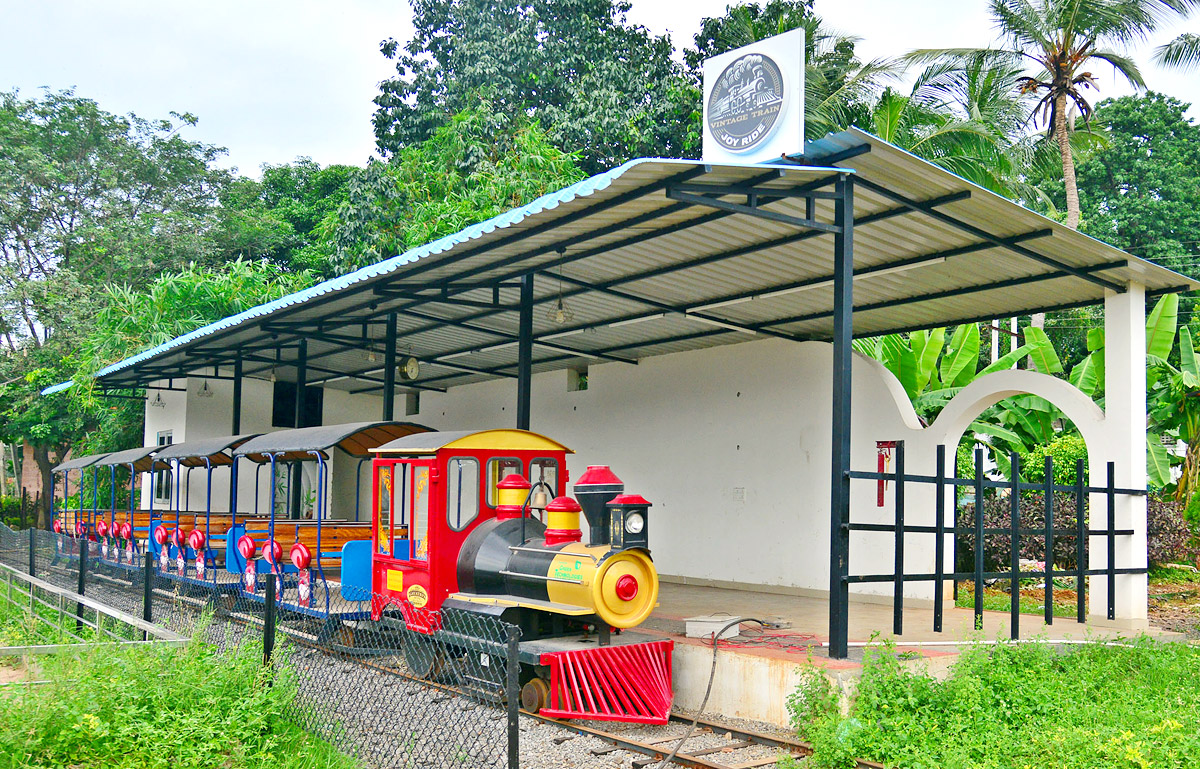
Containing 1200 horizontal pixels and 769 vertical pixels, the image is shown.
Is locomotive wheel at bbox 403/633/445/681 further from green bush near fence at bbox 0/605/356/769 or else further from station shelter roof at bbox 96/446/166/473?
station shelter roof at bbox 96/446/166/473

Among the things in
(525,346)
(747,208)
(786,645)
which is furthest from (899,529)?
(525,346)

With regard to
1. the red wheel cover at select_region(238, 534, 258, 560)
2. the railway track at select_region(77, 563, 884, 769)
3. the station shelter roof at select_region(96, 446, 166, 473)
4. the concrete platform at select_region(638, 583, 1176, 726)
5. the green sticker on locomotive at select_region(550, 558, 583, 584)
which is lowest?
the railway track at select_region(77, 563, 884, 769)

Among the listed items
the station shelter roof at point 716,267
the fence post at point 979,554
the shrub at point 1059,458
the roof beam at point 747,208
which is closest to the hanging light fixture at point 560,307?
the station shelter roof at point 716,267

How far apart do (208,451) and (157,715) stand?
8735 mm

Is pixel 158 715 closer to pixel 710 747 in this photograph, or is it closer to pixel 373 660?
pixel 710 747

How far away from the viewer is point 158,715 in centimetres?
551

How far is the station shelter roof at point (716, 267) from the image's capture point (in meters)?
8.38

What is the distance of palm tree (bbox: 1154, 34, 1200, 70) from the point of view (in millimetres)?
20109

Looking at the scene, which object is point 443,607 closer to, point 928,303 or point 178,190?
point 928,303

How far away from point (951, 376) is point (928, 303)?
5275 mm

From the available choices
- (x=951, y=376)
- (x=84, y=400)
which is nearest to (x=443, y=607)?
(x=951, y=376)

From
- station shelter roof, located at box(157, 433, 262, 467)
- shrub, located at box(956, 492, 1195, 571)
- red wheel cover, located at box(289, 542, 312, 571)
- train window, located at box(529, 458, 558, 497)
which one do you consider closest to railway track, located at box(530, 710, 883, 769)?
train window, located at box(529, 458, 558, 497)

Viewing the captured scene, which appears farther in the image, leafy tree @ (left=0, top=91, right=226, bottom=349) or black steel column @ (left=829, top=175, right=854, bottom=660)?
leafy tree @ (left=0, top=91, right=226, bottom=349)

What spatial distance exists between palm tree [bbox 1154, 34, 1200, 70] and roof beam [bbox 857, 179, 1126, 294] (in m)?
12.6
